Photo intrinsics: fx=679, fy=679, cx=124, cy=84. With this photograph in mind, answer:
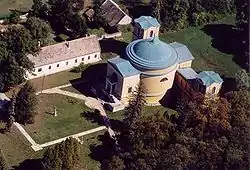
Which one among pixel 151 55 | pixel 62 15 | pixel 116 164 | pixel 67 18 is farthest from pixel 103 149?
pixel 62 15

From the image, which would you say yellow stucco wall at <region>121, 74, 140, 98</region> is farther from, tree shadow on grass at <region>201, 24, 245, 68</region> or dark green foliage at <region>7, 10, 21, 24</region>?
dark green foliage at <region>7, 10, 21, 24</region>

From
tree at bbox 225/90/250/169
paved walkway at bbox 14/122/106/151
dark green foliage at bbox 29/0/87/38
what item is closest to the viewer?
tree at bbox 225/90/250/169

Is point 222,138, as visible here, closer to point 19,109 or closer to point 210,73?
point 210,73

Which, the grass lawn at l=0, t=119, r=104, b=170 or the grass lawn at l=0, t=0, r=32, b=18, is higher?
the grass lawn at l=0, t=0, r=32, b=18

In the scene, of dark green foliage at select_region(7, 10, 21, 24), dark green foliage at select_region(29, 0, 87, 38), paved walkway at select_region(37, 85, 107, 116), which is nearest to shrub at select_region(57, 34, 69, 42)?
dark green foliage at select_region(29, 0, 87, 38)

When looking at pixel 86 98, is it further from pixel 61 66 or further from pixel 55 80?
pixel 61 66

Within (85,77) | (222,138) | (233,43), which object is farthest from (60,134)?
(233,43)

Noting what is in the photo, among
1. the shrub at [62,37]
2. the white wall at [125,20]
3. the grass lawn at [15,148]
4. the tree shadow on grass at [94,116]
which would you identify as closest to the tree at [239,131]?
the tree shadow on grass at [94,116]
